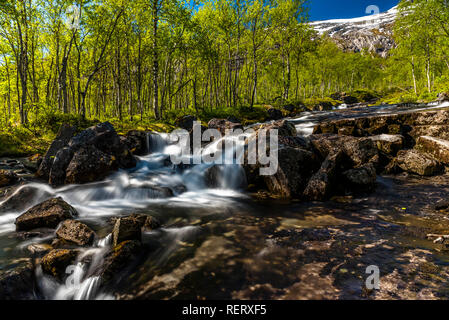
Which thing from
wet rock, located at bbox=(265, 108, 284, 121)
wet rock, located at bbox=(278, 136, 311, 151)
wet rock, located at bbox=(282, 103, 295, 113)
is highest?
wet rock, located at bbox=(282, 103, 295, 113)

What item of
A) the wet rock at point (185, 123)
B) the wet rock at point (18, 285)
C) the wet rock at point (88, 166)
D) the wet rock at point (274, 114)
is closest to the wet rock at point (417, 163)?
the wet rock at point (18, 285)

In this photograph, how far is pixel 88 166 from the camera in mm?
10555

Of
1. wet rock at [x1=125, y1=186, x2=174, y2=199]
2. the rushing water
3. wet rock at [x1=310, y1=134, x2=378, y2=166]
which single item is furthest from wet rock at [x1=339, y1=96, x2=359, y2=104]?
wet rock at [x1=125, y1=186, x2=174, y2=199]

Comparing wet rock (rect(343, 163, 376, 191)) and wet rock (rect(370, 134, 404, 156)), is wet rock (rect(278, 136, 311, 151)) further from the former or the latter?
wet rock (rect(370, 134, 404, 156))

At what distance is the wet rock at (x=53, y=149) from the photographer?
11.0 meters

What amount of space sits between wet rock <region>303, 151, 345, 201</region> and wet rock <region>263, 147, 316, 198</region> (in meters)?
0.45

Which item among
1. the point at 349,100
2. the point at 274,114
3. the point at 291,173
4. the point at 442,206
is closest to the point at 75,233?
the point at 291,173

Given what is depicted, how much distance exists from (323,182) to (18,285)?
8.57 metres

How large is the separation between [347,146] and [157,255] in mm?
9684

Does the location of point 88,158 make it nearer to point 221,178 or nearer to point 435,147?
point 221,178

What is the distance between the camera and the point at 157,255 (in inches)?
197

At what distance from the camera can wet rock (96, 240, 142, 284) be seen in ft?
13.8

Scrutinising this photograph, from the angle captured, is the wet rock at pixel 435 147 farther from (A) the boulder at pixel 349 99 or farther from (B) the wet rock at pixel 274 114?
(A) the boulder at pixel 349 99

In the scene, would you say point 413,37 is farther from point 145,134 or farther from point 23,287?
point 23,287
